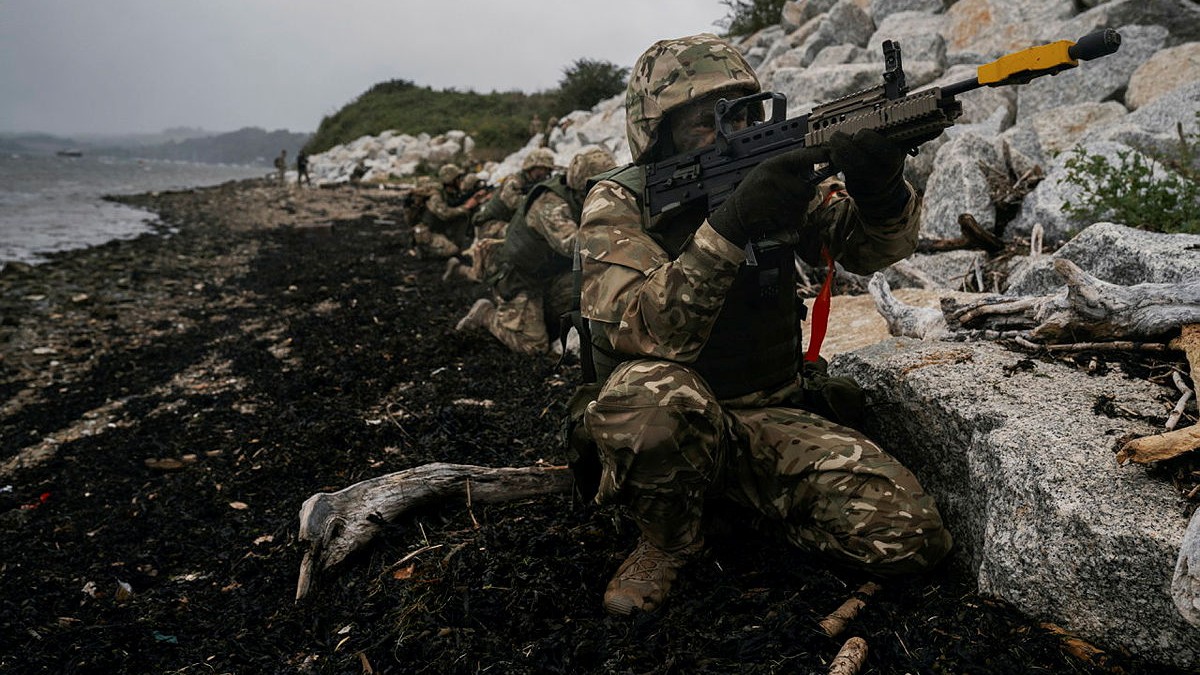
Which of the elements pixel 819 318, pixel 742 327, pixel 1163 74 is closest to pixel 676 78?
pixel 742 327

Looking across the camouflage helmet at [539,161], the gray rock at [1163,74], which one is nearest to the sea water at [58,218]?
the camouflage helmet at [539,161]

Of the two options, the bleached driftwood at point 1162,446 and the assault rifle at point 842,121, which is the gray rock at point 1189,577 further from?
the assault rifle at point 842,121

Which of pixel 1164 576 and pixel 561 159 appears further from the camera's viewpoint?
pixel 561 159

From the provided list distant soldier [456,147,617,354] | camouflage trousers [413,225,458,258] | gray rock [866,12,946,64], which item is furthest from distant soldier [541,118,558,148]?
distant soldier [456,147,617,354]

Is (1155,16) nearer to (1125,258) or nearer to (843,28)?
(843,28)

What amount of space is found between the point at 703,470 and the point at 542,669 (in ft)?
2.78

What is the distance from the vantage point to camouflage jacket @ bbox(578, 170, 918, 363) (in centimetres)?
252

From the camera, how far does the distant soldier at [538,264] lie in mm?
6270

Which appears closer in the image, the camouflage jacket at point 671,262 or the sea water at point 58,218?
the camouflage jacket at point 671,262

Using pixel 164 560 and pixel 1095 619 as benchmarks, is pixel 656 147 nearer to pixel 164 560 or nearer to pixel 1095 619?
pixel 1095 619

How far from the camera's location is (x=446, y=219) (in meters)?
11.9

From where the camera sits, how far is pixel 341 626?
2.69m

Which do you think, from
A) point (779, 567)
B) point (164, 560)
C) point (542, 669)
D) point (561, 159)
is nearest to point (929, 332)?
point (779, 567)

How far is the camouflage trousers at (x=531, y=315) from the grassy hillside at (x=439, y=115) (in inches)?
877
